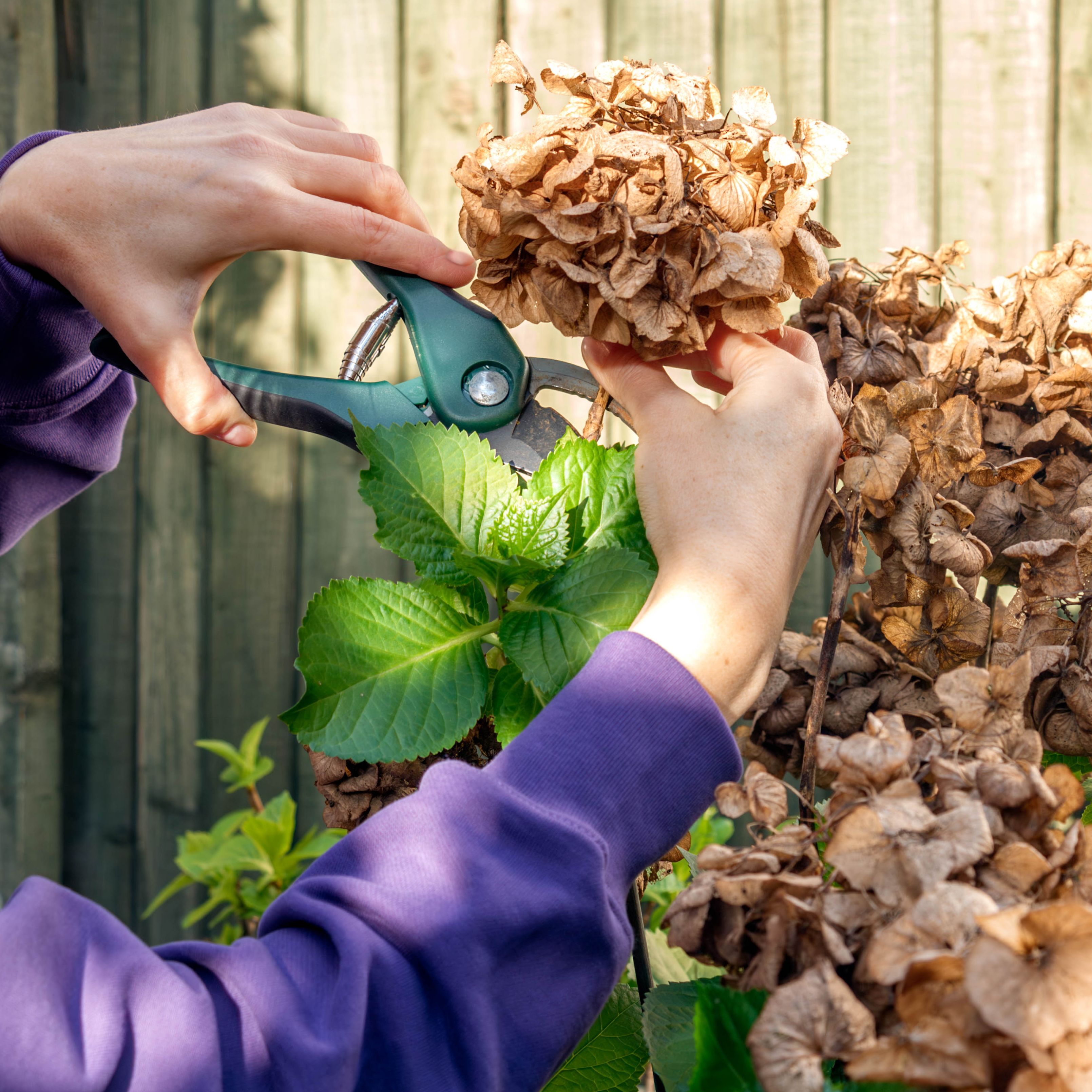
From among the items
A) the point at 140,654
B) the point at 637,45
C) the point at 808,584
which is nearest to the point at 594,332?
the point at 808,584

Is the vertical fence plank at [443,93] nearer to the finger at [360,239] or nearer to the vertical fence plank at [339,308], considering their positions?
the vertical fence plank at [339,308]

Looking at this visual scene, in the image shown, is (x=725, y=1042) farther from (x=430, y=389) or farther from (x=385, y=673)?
(x=430, y=389)

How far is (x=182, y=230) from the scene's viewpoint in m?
0.66

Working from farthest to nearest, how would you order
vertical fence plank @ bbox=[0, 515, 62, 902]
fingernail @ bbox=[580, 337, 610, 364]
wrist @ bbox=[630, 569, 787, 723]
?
vertical fence plank @ bbox=[0, 515, 62, 902]
fingernail @ bbox=[580, 337, 610, 364]
wrist @ bbox=[630, 569, 787, 723]

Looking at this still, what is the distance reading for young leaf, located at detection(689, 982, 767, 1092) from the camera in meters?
0.38

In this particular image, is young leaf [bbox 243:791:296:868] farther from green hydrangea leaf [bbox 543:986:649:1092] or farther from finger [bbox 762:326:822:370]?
finger [bbox 762:326:822:370]

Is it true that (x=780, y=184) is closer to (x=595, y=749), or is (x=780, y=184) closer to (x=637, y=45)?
(x=595, y=749)

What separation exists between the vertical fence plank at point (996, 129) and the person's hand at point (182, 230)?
121cm

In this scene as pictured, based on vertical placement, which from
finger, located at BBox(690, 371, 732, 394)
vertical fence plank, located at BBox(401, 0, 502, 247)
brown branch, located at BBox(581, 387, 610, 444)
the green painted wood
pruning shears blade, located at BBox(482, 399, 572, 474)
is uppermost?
vertical fence plank, located at BBox(401, 0, 502, 247)

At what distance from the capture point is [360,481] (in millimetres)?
539

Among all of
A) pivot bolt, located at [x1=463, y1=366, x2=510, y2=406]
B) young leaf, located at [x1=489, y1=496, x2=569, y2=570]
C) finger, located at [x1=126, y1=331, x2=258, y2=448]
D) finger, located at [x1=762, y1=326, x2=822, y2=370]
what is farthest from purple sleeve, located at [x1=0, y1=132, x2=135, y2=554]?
finger, located at [x1=762, y1=326, x2=822, y2=370]

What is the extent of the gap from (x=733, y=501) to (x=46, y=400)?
71 cm

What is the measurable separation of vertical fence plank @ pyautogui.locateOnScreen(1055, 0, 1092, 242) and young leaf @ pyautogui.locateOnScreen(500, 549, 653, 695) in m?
1.38

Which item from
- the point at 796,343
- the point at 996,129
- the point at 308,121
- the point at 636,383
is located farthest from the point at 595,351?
the point at 996,129
